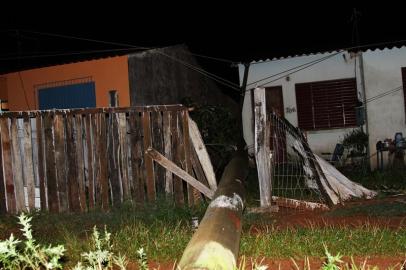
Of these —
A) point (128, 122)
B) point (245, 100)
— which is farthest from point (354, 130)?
point (128, 122)

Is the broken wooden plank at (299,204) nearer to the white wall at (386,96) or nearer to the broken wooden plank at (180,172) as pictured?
the broken wooden plank at (180,172)

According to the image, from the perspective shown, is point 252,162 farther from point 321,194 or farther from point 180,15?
point 180,15

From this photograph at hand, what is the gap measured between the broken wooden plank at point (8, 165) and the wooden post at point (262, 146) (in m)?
3.74

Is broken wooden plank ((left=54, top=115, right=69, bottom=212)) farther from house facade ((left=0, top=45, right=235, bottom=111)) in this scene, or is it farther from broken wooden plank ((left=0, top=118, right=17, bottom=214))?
house facade ((left=0, top=45, right=235, bottom=111))

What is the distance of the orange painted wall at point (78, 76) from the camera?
11.4 metres

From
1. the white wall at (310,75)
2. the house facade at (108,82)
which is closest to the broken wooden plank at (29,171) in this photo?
the house facade at (108,82)

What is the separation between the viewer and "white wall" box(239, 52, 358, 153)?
13.3 meters

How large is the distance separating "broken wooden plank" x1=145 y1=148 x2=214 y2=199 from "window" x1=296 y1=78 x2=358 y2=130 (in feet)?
23.9

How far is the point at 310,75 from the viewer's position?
44.9ft

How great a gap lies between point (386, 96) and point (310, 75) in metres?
2.22

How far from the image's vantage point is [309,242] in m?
4.54

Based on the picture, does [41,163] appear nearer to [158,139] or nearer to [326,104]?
[158,139]

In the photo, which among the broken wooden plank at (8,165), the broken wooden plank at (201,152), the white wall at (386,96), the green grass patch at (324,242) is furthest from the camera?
the white wall at (386,96)

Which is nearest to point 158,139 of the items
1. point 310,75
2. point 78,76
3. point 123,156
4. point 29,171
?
point 123,156
